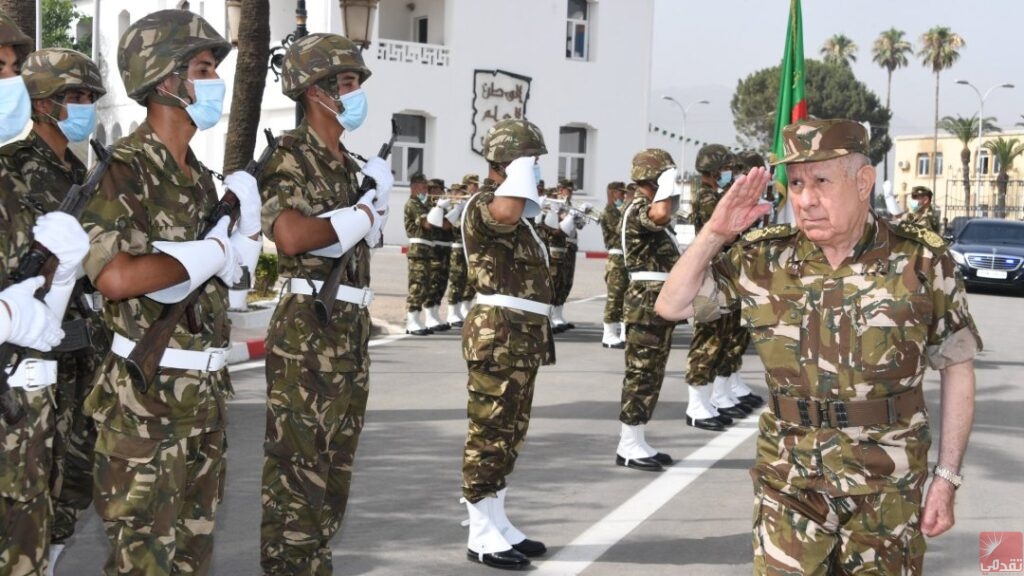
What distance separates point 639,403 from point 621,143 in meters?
33.0

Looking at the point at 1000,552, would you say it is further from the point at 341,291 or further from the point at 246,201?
the point at 246,201

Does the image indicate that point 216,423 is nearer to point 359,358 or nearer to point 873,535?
point 359,358

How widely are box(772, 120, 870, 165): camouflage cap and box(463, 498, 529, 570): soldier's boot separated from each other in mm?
2843

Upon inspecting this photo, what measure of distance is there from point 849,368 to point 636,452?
4574 millimetres

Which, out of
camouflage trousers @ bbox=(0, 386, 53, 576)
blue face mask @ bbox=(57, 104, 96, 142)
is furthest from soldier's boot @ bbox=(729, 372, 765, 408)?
camouflage trousers @ bbox=(0, 386, 53, 576)

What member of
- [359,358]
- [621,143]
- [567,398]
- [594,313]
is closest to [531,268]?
[359,358]

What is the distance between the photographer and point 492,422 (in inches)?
233

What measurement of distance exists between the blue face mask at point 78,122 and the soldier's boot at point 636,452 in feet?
13.7

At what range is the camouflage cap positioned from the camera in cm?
369

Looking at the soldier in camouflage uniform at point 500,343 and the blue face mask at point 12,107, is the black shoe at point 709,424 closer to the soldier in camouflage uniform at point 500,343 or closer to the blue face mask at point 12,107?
the soldier in camouflage uniform at point 500,343

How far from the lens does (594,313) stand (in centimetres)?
1881

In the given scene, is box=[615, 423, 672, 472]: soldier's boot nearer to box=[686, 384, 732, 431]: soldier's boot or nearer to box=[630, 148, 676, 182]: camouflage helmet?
box=[686, 384, 732, 431]: soldier's boot

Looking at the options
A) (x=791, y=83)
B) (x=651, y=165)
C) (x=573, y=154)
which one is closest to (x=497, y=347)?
(x=651, y=165)

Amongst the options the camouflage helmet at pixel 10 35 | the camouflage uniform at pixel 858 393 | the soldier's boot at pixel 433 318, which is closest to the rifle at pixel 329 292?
the camouflage helmet at pixel 10 35
